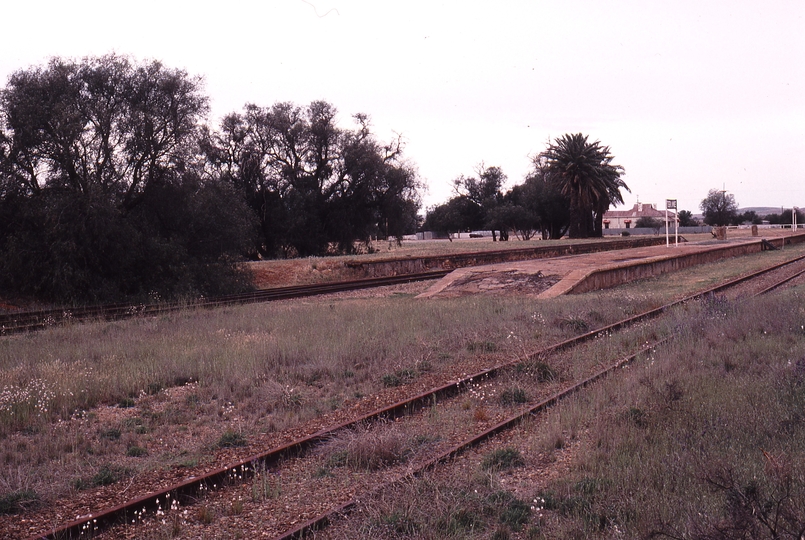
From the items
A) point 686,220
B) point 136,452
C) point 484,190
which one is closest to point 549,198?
point 484,190

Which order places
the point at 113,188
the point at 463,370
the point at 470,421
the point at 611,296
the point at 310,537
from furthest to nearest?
the point at 113,188, the point at 611,296, the point at 463,370, the point at 470,421, the point at 310,537

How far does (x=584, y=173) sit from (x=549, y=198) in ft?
49.5

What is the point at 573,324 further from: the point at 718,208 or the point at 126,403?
the point at 718,208

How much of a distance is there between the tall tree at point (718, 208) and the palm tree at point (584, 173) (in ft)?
210

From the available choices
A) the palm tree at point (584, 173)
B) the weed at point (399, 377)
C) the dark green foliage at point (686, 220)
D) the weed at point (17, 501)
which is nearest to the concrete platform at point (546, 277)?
the weed at point (399, 377)

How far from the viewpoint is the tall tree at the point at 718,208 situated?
118625 millimetres

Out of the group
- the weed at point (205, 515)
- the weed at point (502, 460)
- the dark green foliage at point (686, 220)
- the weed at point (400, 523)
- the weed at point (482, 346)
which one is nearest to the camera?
the weed at point (400, 523)

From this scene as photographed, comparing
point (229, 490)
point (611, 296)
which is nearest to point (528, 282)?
point (611, 296)

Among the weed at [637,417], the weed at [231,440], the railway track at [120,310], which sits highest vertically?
the railway track at [120,310]

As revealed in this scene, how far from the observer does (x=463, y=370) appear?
31.6 feet

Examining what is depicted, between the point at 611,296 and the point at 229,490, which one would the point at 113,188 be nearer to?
the point at 611,296

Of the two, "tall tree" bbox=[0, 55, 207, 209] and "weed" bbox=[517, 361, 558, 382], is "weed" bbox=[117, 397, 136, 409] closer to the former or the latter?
"weed" bbox=[517, 361, 558, 382]

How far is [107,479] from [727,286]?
61.7 ft

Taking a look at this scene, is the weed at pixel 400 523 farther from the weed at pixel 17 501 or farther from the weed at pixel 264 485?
the weed at pixel 17 501
